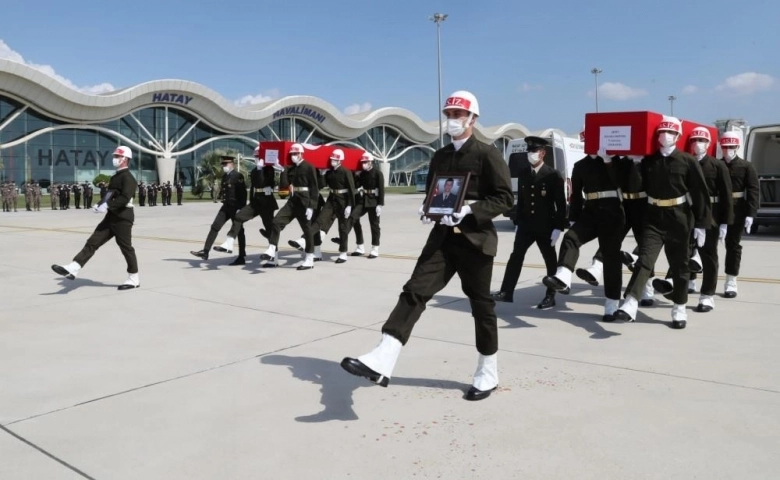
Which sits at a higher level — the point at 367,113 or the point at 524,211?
the point at 367,113

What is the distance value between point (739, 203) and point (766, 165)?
9456mm

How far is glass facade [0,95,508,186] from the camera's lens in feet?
157

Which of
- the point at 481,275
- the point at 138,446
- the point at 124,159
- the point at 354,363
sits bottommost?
the point at 138,446

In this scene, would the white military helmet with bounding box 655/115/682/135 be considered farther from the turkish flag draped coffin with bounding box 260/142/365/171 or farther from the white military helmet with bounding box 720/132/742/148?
the turkish flag draped coffin with bounding box 260/142/365/171

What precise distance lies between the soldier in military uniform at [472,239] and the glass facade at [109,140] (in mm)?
49944

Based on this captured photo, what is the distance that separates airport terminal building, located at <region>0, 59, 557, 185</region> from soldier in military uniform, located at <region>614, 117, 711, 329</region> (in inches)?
1937

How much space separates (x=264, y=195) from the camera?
35.5 feet

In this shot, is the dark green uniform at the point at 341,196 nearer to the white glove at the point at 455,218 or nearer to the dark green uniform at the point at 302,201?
the dark green uniform at the point at 302,201

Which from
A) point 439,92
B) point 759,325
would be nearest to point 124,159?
point 759,325

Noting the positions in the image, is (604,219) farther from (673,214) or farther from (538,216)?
(538,216)

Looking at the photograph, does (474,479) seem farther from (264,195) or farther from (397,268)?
(264,195)

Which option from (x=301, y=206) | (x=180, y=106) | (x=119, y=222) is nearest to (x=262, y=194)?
(x=301, y=206)

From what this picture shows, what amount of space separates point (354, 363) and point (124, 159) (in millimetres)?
6339

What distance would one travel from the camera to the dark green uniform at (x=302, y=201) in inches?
401
